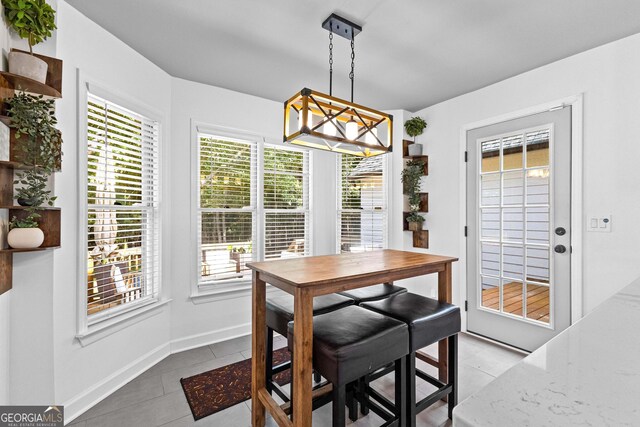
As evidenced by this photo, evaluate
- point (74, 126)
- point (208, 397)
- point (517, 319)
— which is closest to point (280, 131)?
point (74, 126)

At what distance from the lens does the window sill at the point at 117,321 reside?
2.15m

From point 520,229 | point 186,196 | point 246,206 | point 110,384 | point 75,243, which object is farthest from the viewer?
point 246,206

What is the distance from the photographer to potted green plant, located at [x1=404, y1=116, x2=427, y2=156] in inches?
147

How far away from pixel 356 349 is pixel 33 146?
199cm

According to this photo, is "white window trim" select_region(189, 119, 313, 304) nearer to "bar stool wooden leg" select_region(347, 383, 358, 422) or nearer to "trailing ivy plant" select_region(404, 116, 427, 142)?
"trailing ivy plant" select_region(404, 116, 427, 142)

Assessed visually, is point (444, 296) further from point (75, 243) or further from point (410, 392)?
point (75, 243)

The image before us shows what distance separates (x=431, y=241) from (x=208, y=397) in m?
2.79

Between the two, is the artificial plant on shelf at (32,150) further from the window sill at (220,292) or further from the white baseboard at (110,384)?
the window sill at (220,292)

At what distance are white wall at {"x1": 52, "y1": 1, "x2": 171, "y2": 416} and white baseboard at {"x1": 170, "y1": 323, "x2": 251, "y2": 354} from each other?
469mm

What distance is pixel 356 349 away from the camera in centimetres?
148

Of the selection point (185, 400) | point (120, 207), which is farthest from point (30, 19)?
point (185, 400)

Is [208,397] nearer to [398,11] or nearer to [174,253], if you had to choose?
[174,253]

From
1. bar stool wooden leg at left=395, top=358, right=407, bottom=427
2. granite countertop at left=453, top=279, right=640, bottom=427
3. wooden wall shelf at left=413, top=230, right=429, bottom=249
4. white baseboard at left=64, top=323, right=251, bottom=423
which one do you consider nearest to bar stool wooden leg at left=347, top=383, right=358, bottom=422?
→ bar stool wooden leg at left=395, top=358, right=407, bottom=427

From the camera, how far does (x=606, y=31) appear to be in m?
2.25
